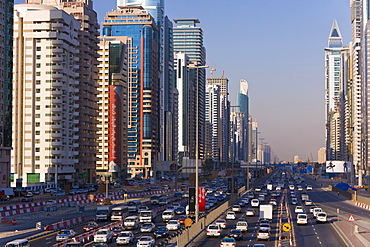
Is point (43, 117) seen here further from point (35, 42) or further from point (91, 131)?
point (91, 131)

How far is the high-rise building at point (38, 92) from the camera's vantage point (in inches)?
6245

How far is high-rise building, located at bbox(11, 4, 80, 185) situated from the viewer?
520 feet

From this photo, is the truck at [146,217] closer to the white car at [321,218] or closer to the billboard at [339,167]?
the white car at [321,218]

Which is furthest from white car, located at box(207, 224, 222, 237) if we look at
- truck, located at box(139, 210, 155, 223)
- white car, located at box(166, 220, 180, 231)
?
truck, located at box(139, 210, 155, 223)

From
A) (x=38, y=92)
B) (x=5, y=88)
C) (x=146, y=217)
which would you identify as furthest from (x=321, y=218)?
(x=38, y=92)

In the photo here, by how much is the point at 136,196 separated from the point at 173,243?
270 ft

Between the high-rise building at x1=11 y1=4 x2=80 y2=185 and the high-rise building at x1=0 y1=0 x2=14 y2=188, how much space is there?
34686mm

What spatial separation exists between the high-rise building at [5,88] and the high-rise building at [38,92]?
114 feet

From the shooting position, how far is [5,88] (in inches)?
4855


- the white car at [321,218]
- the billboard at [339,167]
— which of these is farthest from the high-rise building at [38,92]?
the white car at [321,218]

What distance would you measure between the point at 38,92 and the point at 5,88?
37266 mm

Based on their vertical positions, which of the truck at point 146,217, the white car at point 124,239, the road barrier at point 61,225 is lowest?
the road barrier at point 61,225

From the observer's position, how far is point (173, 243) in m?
49.2

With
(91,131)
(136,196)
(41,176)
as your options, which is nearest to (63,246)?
(136,196)
